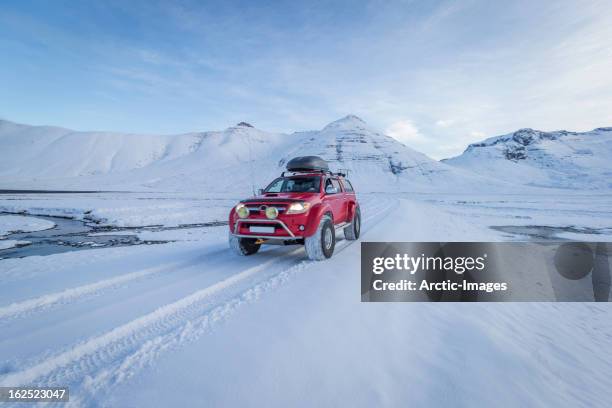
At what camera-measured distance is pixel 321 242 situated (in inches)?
229

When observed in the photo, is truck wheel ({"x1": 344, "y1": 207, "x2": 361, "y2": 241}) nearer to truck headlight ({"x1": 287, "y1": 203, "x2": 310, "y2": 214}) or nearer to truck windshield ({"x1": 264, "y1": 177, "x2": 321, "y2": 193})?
truck windshield ({"x1": 264, "y1": 177, "x2": 321, "y2": 193})

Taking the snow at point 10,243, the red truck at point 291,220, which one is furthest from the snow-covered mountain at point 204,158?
the red truck at point 291,220

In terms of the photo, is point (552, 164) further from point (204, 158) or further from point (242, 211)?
point (242, 211)

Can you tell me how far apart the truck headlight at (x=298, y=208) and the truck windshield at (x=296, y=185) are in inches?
42.5

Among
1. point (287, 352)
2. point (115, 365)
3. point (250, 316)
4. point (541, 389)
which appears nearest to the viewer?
point (541, 389)

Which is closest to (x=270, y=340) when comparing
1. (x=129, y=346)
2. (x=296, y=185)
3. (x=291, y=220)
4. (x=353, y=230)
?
(x=129, y=346)

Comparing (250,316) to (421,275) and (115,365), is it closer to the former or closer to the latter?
(115,365)

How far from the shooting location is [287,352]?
2.64 m

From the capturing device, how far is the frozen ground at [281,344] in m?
2.14

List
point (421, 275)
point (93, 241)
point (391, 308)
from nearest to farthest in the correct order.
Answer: point (391, 308) < point (421, 275) < point (93, 241)

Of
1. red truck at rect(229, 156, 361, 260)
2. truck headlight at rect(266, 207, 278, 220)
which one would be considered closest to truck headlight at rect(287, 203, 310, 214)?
red truck at rect(229, 156, 361, 260)

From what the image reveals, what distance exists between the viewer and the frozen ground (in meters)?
2.14

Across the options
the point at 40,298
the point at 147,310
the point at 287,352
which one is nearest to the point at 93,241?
the point at 40,298

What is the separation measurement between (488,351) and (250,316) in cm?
247
